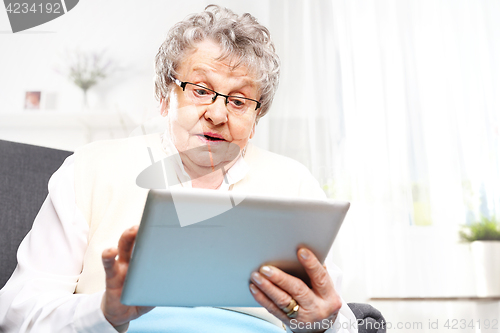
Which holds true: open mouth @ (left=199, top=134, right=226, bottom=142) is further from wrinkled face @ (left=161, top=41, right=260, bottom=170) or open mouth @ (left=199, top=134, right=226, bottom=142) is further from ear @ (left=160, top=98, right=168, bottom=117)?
ear @ (left=160, top=98, right=168, bottom=117)

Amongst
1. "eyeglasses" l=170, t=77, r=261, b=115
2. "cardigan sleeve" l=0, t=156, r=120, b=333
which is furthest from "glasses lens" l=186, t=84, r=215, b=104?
"cardigan sleeve" l=0, t=156, r=120, b=333

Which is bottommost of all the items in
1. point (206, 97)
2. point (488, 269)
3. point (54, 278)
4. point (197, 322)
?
point (488, 269)

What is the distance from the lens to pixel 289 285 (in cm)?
63

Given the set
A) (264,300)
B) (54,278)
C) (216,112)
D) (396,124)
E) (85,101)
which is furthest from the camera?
(396,124)

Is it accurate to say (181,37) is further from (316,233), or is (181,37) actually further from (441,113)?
(441,113)

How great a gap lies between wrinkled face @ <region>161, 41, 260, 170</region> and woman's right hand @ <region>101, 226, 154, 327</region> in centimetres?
45

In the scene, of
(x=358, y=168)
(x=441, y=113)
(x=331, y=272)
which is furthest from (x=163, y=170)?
(x=441, y=113)

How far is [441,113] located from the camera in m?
2.20

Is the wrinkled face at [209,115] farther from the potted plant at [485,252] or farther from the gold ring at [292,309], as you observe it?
the potted plant at [485,252]

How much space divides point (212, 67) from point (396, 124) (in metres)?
1.47

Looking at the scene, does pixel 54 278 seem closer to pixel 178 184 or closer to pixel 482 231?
pixel 178 184

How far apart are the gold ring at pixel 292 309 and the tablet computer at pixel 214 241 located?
0.20 ft

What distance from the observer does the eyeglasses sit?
3.27 feet

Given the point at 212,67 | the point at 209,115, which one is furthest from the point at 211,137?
the point at 212,67
